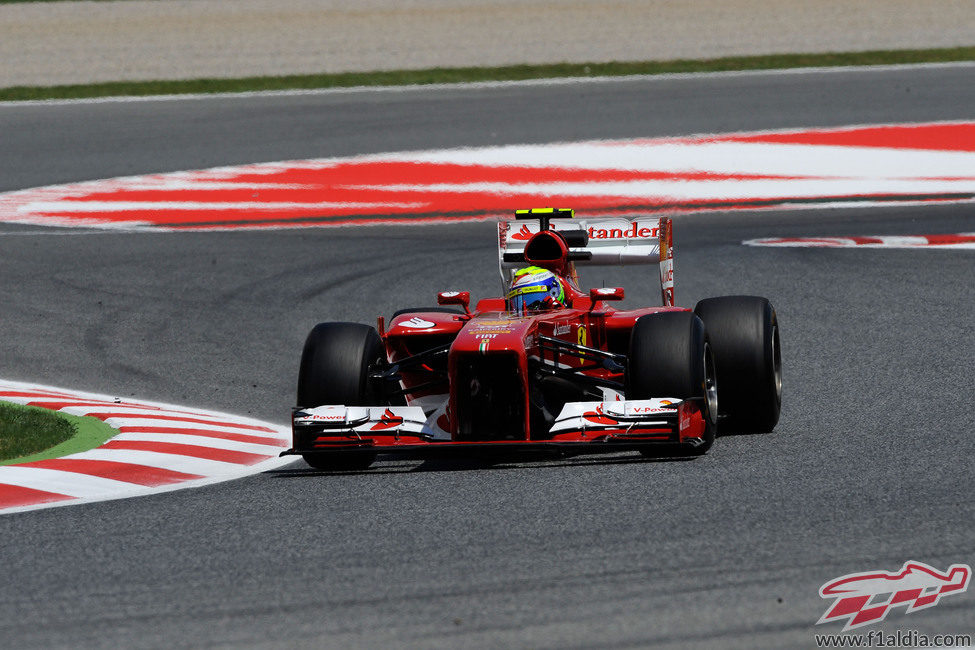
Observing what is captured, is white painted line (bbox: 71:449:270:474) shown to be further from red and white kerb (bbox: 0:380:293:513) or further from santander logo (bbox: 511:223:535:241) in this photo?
santander logo (bbox: 511:223:535:241)

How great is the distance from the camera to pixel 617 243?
32.9 feet

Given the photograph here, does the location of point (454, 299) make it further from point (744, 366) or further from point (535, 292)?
point (744, 366)

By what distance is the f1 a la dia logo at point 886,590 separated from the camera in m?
4.93

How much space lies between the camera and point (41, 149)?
19.4 m

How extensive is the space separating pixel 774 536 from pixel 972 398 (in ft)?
11.7

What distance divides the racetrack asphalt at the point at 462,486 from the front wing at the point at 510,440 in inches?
5.0

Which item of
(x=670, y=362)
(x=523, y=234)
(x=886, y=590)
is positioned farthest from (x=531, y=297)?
(x=886, y=590)

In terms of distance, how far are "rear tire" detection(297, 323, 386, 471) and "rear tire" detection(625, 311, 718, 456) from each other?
54.6 inches

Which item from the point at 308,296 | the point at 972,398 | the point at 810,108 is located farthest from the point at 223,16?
the point at 972,398

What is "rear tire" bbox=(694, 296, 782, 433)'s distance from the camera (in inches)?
343

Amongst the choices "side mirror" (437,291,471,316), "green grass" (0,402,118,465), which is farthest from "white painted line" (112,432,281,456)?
"side mirror" (437,291,471,316)

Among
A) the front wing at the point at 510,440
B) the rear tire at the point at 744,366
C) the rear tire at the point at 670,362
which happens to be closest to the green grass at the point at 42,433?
the front wing at the point at 510,440

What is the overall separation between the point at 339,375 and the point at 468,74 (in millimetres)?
16168

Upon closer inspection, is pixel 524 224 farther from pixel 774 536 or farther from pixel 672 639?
pixel 672 639
